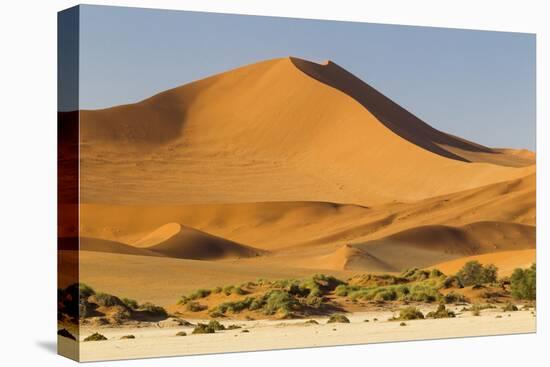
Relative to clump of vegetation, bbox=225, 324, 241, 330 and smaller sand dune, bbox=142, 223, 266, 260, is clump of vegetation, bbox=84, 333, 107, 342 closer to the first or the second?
smaller sand dune, bbox=142, 223, 266, 260

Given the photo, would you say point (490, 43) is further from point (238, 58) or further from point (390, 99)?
point (238, 58)

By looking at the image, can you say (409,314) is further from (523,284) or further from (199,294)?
(199,294)

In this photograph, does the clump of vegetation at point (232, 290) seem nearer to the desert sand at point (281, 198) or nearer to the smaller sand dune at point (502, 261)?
the desert sand at point (281, 198)

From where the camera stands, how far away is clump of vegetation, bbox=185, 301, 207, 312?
74.1 feet

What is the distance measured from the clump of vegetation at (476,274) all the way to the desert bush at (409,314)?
116cm

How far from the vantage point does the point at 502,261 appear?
25906 millimetres

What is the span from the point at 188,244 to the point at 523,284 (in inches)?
271

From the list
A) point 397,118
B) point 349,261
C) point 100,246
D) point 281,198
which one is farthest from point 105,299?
point 397,118

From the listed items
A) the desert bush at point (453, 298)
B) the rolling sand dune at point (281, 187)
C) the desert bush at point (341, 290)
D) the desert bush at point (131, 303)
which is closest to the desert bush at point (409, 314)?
the desert bush at point (453, 298)

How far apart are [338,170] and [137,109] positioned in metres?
4.02

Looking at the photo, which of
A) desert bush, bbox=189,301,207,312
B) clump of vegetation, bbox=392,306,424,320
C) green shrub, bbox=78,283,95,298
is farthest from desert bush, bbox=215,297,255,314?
clump of vegetation, bbox=392,306,424,320

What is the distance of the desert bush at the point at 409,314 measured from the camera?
80.7 ft

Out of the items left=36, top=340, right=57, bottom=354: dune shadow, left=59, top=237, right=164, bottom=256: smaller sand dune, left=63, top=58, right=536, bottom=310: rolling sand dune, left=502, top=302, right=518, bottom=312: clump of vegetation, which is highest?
left=63, top=58, right=536, bottom=310: rolling sand dune

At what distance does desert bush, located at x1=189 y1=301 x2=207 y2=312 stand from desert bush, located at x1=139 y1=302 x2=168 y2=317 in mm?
433
